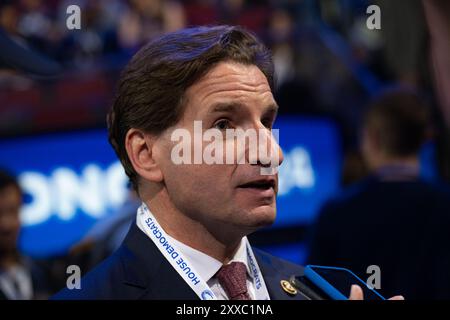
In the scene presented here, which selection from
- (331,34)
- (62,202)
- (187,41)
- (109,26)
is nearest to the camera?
(187,41)

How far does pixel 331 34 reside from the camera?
7.29m

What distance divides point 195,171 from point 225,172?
67 mm

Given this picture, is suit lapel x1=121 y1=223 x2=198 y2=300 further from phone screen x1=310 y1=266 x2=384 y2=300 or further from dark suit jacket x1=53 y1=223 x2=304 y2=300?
phone screen x1=310 y1=266 x2=384 y2=300

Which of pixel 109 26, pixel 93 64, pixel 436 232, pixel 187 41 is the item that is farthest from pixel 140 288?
pixel 109 26

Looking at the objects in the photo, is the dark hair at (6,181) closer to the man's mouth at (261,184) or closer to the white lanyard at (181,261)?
the white lanyard at (181,261)

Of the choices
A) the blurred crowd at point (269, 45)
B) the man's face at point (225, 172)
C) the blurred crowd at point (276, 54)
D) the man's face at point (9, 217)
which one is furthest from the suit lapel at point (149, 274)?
the blurred crowd at point (269, 45)

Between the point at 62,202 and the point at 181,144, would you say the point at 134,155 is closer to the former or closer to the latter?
the point at 181,144

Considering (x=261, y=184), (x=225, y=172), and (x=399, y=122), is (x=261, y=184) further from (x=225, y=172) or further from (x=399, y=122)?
(x=399, y=122)

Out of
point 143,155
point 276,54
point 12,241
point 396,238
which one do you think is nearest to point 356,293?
point 143,155

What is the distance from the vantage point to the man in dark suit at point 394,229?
2961mm

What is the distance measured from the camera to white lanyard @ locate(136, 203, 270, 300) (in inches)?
67.9

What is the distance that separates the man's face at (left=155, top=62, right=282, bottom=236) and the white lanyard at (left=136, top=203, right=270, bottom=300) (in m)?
0.07

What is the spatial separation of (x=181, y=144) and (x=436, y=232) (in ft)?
4.91

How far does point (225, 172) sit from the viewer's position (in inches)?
67.9
